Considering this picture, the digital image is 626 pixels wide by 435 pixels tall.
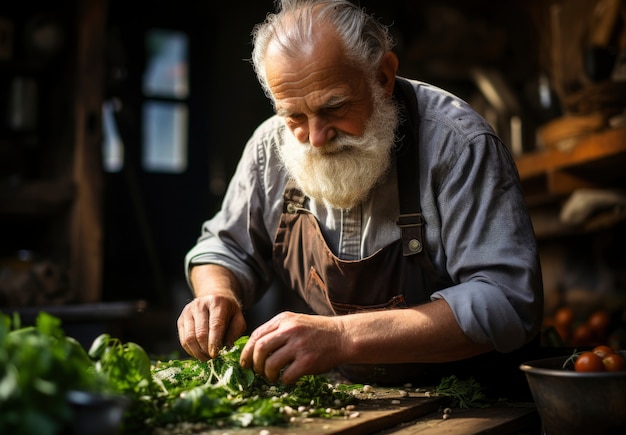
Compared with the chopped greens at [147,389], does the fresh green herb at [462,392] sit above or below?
below

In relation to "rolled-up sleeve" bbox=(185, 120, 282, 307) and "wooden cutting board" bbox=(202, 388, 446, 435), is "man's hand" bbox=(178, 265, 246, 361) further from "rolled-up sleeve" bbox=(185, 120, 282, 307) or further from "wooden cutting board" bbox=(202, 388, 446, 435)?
"wooden cutting board" bbox=(202, 388, 446, 435)

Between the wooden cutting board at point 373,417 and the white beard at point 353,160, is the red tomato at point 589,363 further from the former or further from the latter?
the white beard at point 353,160

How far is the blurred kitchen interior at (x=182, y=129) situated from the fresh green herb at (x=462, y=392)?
0.88 meters

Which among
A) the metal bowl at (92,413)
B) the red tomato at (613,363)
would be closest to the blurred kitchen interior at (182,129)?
the red tomato at (613,363)

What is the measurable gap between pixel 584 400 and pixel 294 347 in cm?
76

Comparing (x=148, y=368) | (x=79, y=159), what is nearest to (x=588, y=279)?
(x=79, y=159)

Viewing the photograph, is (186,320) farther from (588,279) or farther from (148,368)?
(588,279)

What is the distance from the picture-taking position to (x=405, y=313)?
7.36ft

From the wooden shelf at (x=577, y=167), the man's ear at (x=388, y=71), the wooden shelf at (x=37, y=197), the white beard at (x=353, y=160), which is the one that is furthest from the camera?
the wooden shelf at (x=37, y=197)

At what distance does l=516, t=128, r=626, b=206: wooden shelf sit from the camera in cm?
409

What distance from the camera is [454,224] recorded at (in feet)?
7.96

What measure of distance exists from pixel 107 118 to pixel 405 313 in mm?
5040

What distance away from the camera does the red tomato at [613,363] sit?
2.07 m

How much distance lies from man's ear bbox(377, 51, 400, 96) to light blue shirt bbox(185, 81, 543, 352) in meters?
0.11
